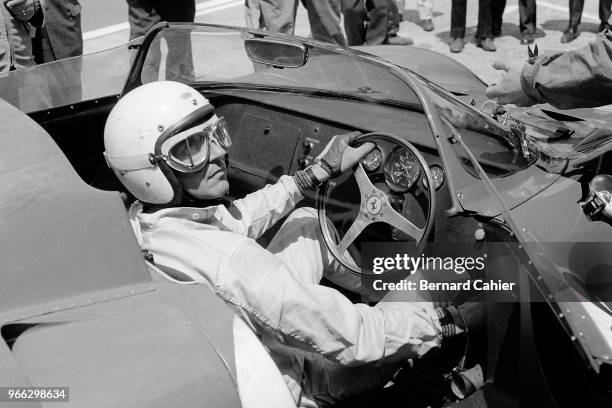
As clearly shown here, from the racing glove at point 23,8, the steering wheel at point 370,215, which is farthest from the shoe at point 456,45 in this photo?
the steering wheel at point 370,215

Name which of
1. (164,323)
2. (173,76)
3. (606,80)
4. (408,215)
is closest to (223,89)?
(173,76)

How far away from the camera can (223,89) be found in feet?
12.9

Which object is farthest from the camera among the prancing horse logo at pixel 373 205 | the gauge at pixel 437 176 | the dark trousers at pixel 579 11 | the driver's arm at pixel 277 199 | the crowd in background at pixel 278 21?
the dark trousers at pixel 579 11

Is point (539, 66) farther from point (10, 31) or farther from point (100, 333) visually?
point (10, 31)

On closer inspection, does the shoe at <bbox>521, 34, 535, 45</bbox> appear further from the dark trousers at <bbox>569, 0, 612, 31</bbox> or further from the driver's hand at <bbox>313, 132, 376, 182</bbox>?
the driver's hand at <bbox>313, 132, 376, 182</bbox>

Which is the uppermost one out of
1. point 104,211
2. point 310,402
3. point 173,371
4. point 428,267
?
point 104,211

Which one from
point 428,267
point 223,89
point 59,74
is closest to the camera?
point 428,267

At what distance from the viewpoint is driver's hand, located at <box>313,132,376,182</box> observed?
2898 millimetres

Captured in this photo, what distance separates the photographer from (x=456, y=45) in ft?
26.5

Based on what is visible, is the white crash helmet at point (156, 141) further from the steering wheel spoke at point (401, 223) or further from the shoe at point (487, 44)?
the shoe at point (487, 44)

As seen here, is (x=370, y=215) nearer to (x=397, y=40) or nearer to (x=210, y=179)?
(x=210, y=179)

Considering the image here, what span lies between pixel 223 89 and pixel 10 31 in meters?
1.81

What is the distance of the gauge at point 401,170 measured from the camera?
2.73m

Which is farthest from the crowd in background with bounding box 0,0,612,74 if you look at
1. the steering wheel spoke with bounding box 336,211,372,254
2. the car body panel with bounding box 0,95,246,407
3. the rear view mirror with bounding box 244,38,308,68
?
the car body panel with bounding box 0,95,246,407
